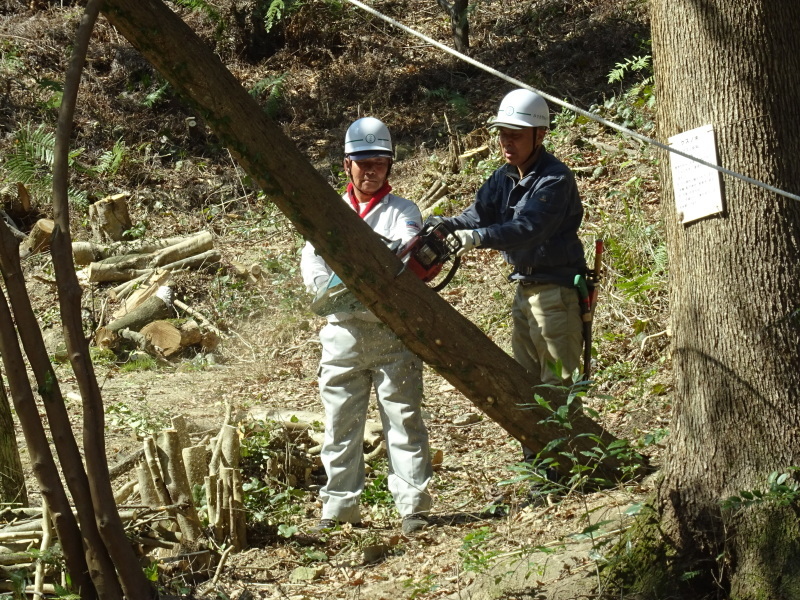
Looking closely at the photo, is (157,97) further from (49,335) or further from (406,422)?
(406,422)

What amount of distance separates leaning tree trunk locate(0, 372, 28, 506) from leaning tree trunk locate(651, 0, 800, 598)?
311cm

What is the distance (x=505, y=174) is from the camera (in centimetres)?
483

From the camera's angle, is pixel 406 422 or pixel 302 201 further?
pixel 406 422

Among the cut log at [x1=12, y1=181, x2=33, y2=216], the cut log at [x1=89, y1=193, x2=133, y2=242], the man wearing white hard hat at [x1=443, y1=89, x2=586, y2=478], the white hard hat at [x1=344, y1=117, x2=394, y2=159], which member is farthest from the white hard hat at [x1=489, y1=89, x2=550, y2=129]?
the cut log at [x1=12, y1=181, x2=33, y2=216]

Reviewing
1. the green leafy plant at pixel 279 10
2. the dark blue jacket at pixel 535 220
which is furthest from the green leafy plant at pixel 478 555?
the green leafy plant at pixel 279 10

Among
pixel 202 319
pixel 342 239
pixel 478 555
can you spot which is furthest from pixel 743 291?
pixel 202 319

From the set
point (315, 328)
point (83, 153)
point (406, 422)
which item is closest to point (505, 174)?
point (406, 422)

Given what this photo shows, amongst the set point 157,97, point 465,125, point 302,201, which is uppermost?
point 157,97

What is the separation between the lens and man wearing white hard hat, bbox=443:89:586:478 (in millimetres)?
4516

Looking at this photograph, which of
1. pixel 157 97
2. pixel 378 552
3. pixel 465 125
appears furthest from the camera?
pixel 157 97

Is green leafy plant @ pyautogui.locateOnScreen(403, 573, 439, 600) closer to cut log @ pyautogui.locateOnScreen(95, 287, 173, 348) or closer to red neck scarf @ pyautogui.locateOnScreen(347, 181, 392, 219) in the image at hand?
red neck scarf @ pyautogui.locateOnScreen(347, 181, 392, 219)

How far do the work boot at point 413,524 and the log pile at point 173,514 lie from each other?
82 centimetres

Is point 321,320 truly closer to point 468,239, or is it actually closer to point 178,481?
point 178,481

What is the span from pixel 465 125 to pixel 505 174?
6.93 metres
